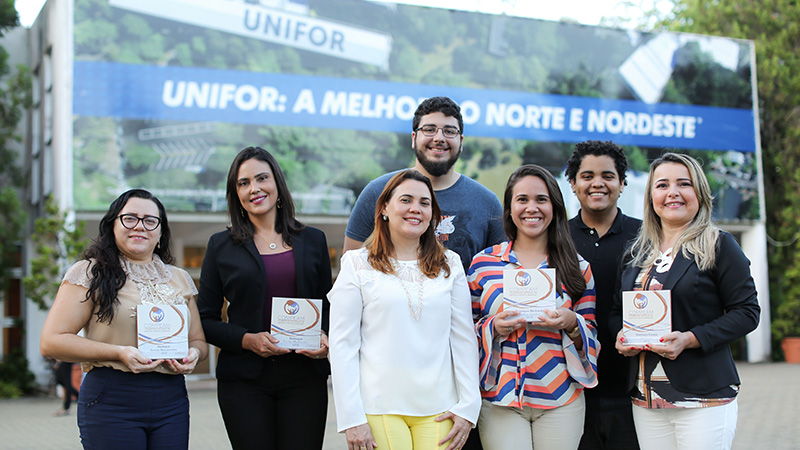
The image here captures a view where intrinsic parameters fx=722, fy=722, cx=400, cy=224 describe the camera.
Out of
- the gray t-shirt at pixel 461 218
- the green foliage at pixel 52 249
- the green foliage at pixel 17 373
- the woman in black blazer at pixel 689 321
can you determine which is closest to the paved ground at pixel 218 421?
the green foliage at pixel 17 373

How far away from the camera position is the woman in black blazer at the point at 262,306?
3.45m

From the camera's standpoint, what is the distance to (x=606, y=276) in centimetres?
386

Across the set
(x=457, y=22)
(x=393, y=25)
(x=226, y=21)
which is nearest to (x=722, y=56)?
(x=457, y=22)

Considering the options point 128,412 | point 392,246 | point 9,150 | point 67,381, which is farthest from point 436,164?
point 9,150

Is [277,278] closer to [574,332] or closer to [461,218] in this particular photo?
[461,218]

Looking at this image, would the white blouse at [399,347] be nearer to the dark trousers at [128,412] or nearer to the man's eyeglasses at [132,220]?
the dark trousers at [128,412]

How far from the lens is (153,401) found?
324 cm

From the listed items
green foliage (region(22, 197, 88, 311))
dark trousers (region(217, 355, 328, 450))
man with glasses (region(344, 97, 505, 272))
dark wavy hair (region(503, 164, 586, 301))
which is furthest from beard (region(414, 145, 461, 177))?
green foliage (region(22, 197, 88, 311))

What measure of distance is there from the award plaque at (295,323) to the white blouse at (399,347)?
0.37 meters

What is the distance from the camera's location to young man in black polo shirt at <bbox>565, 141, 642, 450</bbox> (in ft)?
12.0

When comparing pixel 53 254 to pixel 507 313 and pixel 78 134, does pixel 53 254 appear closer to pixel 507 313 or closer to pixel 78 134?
pixel 78 134

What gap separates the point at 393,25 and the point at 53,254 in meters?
7.77

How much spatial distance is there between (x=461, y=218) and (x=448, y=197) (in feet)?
0.45

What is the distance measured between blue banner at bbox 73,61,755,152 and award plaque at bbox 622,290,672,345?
449 inches
